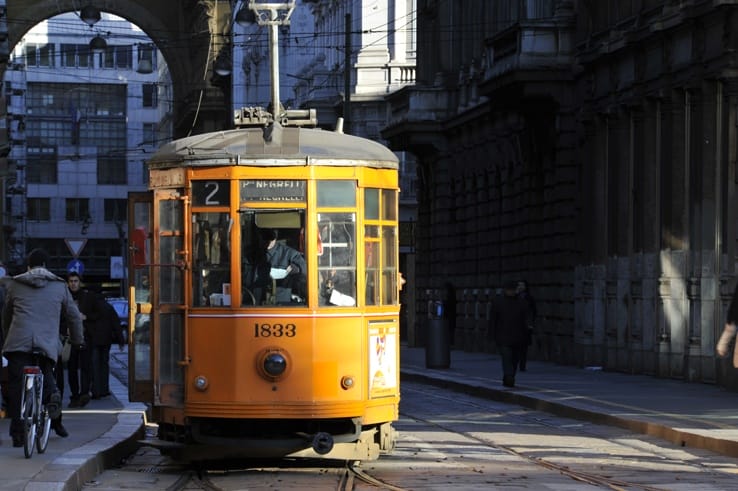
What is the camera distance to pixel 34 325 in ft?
49.2

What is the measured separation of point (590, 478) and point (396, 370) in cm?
202

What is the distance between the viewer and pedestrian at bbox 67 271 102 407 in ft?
73.8

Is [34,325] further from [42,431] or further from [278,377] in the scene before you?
[278,377]

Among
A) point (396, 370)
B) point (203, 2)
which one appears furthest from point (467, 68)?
point (203, 2)

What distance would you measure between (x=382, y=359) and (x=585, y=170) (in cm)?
2014

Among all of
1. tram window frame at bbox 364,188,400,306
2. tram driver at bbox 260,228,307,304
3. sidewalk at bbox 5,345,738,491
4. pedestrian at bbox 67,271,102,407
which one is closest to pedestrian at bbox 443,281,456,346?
sidewalk at bbox 5,345,738,491

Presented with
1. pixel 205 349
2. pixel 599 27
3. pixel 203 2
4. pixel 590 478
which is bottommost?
pixel 590 478

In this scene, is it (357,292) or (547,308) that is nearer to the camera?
→ (357,292)

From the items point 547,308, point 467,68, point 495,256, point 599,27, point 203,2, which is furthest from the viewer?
point 203,2

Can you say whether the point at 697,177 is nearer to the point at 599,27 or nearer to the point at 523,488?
the point at 599,27

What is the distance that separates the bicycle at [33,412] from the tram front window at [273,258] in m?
1.75

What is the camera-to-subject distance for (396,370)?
1539cm

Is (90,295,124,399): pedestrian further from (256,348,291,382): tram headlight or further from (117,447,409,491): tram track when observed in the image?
(256,348,291,382): tram headlight

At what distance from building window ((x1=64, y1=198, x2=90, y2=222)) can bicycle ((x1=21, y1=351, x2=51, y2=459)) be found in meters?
106
